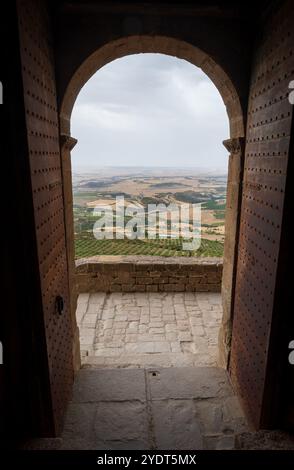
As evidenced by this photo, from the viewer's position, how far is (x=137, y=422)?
3.19 meters

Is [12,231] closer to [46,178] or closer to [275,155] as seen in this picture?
[46,178]

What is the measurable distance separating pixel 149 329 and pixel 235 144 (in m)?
4.03

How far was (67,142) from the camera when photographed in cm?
337

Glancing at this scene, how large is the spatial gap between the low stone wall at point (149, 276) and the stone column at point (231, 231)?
3.49m

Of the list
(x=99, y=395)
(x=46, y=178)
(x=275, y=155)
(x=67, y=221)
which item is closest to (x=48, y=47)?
(x=46, y=178)

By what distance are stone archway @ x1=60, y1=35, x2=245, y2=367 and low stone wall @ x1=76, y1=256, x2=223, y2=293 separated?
12.0ft

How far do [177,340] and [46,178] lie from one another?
4.13 meters

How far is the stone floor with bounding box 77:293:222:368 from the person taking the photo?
15.9 ft

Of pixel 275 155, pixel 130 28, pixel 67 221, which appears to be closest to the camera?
pixel 275 155

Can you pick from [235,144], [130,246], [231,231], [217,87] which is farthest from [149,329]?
[130,246]

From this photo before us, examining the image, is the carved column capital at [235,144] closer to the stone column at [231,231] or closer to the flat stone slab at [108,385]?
the stone column at [231,231]

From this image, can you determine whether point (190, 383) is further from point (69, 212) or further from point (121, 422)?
point (69, 212)

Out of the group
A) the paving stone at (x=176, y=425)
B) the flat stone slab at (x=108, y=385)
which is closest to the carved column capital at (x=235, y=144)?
the paving stone at (x=176, y=425)

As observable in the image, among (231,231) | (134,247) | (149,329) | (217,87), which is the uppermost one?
(217,87)
